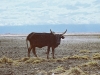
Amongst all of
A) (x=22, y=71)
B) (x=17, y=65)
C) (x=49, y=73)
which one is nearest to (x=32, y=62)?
(x=17, y=65)

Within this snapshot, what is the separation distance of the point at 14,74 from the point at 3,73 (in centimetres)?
56

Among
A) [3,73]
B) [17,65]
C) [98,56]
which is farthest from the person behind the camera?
[98,56]

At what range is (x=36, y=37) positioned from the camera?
2434cm

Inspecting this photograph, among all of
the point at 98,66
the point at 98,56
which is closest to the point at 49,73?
the point at 98,66

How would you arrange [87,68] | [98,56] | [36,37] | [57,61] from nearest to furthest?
1. [87,68]
2. [57,61]
3. [98,56]
4. [36,37]

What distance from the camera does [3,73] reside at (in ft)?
49.0

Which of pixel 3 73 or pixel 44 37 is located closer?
pixel 3 73

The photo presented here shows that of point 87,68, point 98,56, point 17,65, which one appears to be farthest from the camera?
point 98,56

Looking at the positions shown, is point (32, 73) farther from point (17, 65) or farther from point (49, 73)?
point (17, 65)

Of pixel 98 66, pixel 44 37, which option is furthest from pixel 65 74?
pixel 44 37

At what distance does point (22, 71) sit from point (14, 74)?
46.9 inches

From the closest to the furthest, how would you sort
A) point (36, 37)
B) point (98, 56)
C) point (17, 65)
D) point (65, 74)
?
point (65, 74) < point (17, 65) < point (98, 56) < point (36, 37)

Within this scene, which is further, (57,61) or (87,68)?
(57,61)

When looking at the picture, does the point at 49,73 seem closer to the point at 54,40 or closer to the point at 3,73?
the point at 3,73
